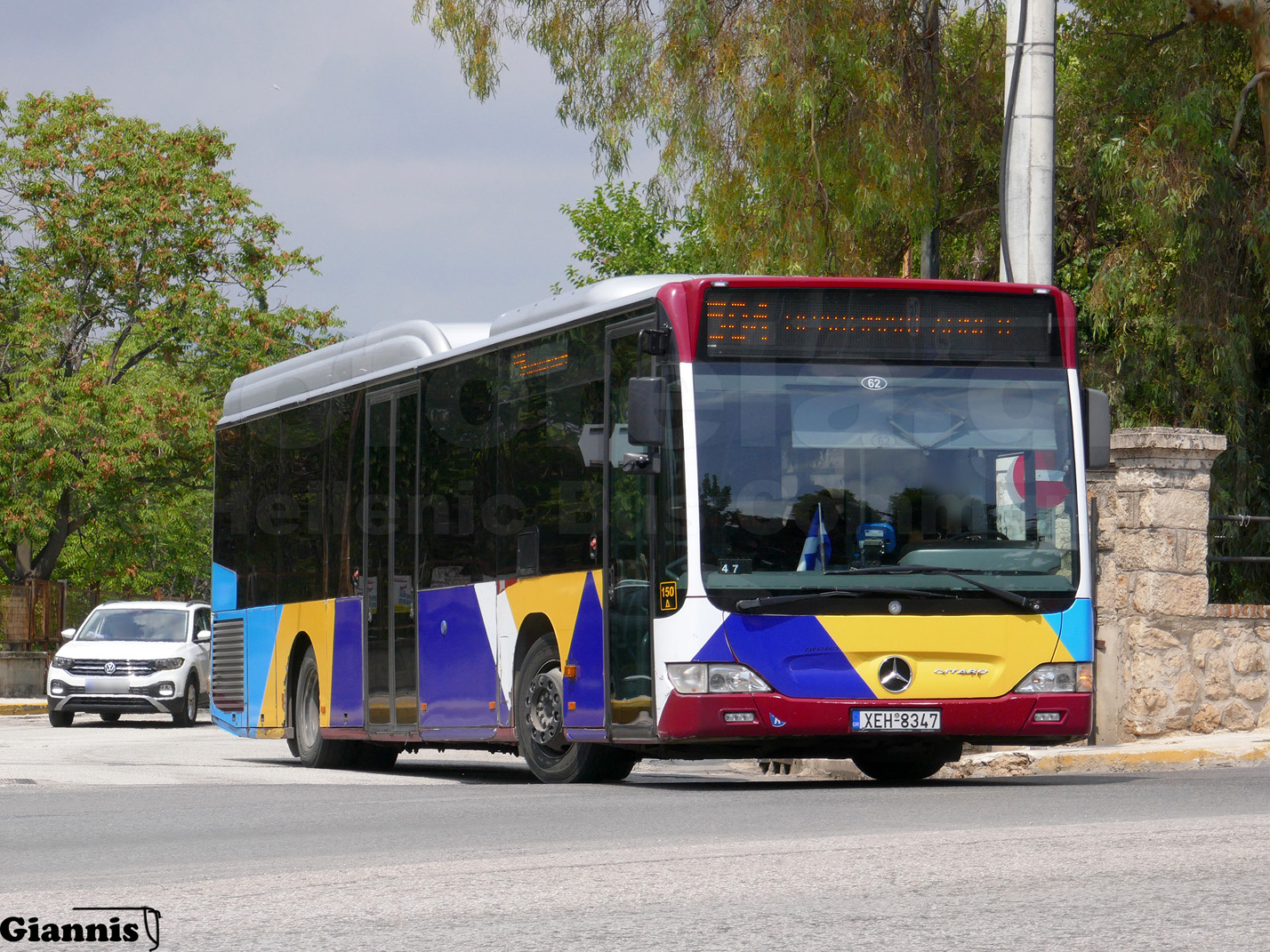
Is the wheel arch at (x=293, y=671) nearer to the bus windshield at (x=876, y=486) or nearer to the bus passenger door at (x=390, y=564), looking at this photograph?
the bus passenger door at (x=390, y=564)

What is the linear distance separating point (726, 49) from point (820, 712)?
11.0m

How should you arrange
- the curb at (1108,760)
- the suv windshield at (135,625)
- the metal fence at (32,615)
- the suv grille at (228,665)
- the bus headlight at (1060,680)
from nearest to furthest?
the bus headlight at (1060,680) → the curb at (1108,760) → the suv grille at (228,665) → the suv windshield at (135,625) → the metal fence at (32,615)

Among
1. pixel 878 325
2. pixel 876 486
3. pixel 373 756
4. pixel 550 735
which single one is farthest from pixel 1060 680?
pixel 373 756

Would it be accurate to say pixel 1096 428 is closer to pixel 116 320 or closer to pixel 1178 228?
pixel 1178 228

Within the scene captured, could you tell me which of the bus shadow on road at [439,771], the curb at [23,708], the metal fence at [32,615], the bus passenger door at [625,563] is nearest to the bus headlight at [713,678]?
the bus passenger door at [625,563]

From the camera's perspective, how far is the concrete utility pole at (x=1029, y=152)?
1666 centimetres

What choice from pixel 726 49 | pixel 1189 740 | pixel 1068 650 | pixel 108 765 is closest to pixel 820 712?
pixel 1068 650

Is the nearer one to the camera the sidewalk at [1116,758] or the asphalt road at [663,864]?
the asphalt road at [663,864]

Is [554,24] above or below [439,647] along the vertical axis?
above

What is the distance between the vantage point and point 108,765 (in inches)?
685

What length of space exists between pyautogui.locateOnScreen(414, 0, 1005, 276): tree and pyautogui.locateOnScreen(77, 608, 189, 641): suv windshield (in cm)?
1131

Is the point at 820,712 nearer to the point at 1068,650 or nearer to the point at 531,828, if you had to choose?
the point at 1068,650

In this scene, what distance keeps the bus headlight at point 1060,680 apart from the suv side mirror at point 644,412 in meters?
2.73

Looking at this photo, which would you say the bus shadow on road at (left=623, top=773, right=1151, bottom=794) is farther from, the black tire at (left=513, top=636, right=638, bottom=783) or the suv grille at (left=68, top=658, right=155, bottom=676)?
the suv grille at (left=68, top=658, right=155, bottom=676)
